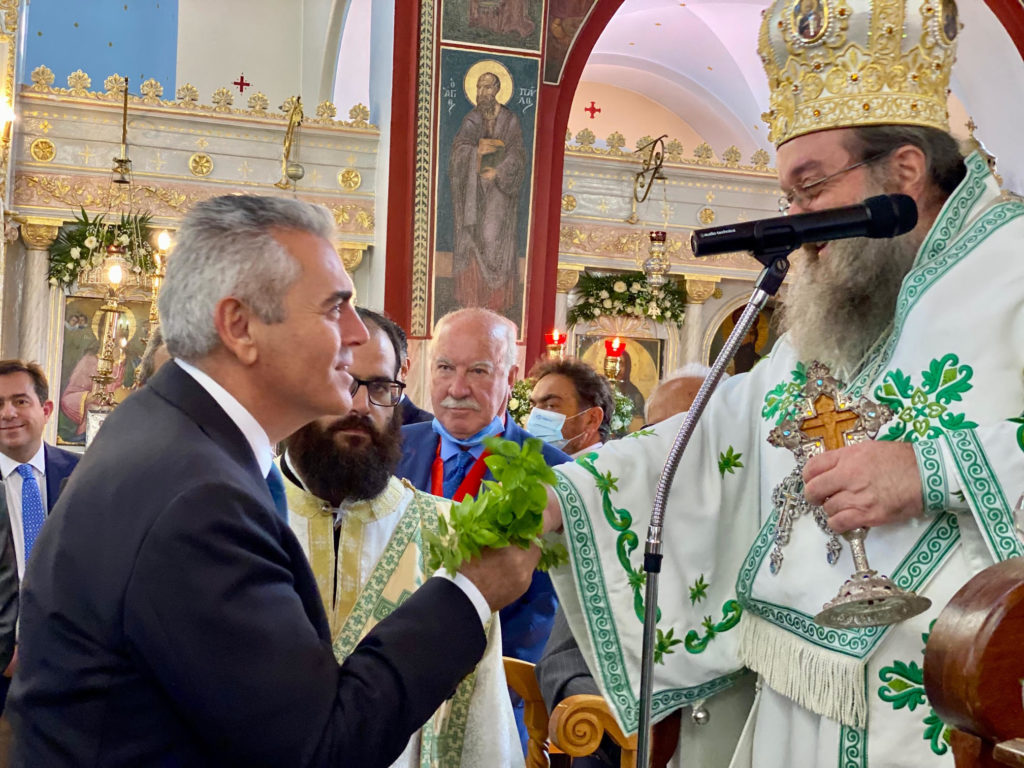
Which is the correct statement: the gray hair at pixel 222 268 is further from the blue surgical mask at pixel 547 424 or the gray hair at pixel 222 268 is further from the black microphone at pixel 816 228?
the blue surgical mask at pixel 547 424

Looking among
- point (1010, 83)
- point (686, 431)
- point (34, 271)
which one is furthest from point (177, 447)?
point (1010, 83)

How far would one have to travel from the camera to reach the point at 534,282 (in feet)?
33.4

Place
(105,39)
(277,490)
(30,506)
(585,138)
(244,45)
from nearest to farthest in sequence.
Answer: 1. (277,490)
2. (30,506)
3. (585,138)
4. (105,39)
5. (244,45)

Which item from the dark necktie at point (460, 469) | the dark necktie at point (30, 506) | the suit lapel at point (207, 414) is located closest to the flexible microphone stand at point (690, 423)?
the suit lapel at point (207, 414)

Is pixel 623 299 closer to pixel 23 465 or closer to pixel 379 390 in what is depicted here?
pixel 23 465

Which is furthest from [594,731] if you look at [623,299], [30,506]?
[623,299]

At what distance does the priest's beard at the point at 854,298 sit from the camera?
7.34 ft

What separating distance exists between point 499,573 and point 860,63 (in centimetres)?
135

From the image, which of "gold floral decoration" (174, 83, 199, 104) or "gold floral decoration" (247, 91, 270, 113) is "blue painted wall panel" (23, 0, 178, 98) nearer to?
"gold floral decoration" (174, 83, 199, 104)

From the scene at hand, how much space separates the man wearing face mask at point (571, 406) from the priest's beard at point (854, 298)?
2.57m

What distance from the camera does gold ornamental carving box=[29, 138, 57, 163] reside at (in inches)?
410

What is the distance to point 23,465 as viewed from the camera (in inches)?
189

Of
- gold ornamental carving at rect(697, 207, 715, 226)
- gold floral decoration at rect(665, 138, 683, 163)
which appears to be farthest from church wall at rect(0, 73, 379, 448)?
gold ornamental carving at rect(697, 207, 715, 226)

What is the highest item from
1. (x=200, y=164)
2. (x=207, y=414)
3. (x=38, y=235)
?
(x=200, y=164)
